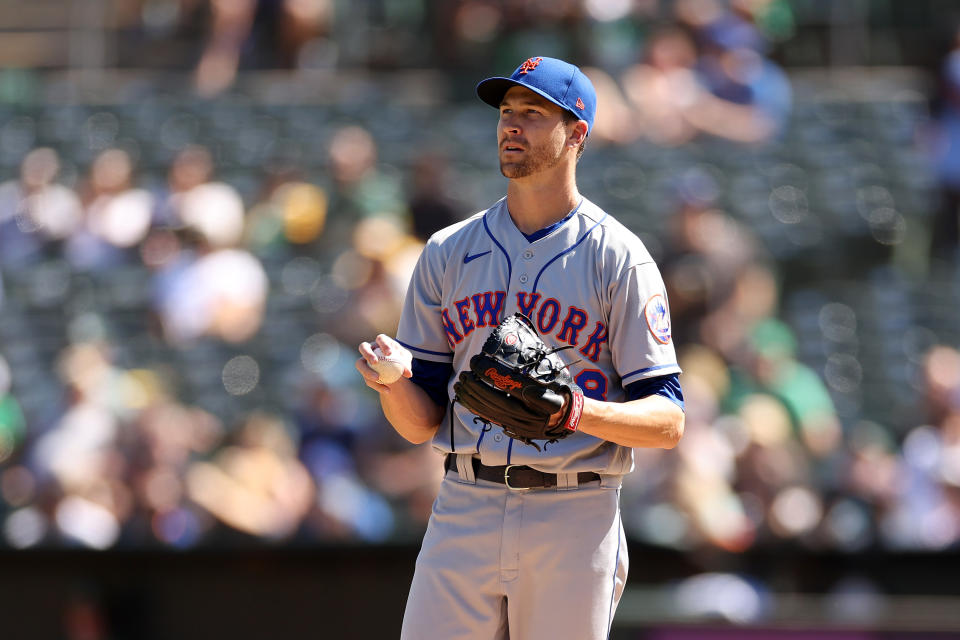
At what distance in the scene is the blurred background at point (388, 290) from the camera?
6629mm

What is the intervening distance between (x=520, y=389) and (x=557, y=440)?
26cm

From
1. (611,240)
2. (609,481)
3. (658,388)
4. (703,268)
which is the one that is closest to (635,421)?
(658,388)

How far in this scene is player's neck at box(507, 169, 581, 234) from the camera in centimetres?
319

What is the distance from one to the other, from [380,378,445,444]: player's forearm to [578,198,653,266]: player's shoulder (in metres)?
0.55

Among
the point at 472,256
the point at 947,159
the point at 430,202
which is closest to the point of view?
the point at 472,256

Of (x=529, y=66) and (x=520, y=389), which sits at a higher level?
(x=529, y=66)

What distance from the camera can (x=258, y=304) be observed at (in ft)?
27.8

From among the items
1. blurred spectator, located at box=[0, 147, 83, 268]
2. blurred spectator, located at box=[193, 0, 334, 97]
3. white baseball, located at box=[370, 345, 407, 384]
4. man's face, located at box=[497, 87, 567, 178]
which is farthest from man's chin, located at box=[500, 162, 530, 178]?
blurred spectator, located at box=[193, 0, 334, 97]

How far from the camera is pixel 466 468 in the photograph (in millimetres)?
3178

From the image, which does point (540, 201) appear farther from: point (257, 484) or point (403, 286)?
point (403, 286)

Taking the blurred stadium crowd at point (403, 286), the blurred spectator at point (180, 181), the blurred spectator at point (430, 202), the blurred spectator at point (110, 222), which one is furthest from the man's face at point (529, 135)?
the blurred spectator at point (110, 222)

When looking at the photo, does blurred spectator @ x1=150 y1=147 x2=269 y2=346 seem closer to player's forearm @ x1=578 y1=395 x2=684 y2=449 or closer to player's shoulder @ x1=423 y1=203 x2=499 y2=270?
player's shoulder @ x1=423 y1=203 x2=499 y2=270

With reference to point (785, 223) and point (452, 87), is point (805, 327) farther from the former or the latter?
point (452, 87)

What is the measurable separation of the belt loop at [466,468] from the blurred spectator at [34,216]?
21.1 feet
